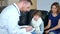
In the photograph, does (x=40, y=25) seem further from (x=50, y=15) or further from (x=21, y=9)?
(x=21, y=9)

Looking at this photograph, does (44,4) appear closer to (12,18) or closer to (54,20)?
(54,20)

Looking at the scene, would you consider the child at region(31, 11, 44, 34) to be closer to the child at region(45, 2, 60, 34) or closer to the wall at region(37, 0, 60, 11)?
the child at region(45, 2, 60, 34)

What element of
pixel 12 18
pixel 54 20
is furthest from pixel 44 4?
pixel 12 18

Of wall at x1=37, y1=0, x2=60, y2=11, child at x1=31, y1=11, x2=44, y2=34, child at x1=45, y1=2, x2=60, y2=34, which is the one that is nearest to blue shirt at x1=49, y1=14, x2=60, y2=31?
child at x1=45, y1=2, x2=60, y2=34

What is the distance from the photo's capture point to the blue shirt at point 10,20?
1.98 metres

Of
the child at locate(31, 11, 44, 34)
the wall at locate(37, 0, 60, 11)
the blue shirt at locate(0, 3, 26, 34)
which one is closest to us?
the blue shirt at locate(0, 3, 26, 34)

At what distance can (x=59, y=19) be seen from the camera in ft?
11.2

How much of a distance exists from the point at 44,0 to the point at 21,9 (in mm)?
2913

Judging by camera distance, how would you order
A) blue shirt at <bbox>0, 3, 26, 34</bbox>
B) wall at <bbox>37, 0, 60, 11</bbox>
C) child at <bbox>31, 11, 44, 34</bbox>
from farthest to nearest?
wall at <bbox>37, 0, 60, 11</bbox>, child at <bbox>31, 11, 44, 34</bbox>, blue shirt at <bbox>0, 3, 26, 34</bbox>

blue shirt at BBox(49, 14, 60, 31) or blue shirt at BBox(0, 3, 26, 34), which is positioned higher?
blue shirt at BBox(0, 3, 26, 34)

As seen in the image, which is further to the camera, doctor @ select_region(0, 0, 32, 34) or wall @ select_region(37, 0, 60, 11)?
wall @ select_region(37, 0, 60, 11)

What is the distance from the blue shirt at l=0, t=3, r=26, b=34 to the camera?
1979 mm

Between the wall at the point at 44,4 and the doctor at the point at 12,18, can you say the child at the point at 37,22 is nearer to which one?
the doctor at the point at 12,18

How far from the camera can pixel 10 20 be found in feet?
6.47
